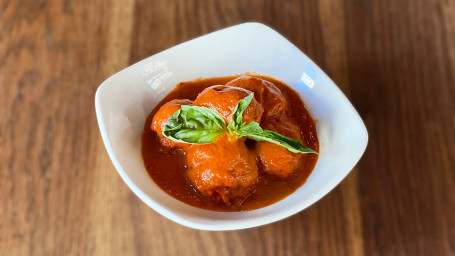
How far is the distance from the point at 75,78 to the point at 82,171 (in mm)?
410

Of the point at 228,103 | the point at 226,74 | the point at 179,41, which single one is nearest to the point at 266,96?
the point at 228,103

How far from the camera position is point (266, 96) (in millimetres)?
1425

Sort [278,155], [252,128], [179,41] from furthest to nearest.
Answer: [179,41]
[278,155]
[252,128]

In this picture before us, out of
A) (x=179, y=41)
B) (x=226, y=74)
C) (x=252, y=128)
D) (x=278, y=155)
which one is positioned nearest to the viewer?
(x=252, y=128)

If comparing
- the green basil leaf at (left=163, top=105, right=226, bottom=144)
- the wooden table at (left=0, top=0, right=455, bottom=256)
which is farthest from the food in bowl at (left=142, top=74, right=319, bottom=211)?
the wooden table at (left=0, top=0, right=455, bottom=256)

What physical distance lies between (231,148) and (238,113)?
11 centimetres

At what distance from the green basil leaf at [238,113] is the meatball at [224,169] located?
0.17 ft

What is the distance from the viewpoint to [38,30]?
1.88m

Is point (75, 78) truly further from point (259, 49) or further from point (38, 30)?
point (259, 49)

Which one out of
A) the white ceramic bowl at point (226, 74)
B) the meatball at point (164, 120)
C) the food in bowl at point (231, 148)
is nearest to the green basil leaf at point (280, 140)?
the food in bowl at point (231, 148)

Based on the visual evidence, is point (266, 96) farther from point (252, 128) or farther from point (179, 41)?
point (179, 41)

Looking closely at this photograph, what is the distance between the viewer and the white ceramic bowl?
4.22 feet

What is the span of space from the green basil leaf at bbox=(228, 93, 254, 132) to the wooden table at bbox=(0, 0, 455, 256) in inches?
16.3

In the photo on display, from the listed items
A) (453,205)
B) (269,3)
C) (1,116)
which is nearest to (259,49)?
(269,3)
